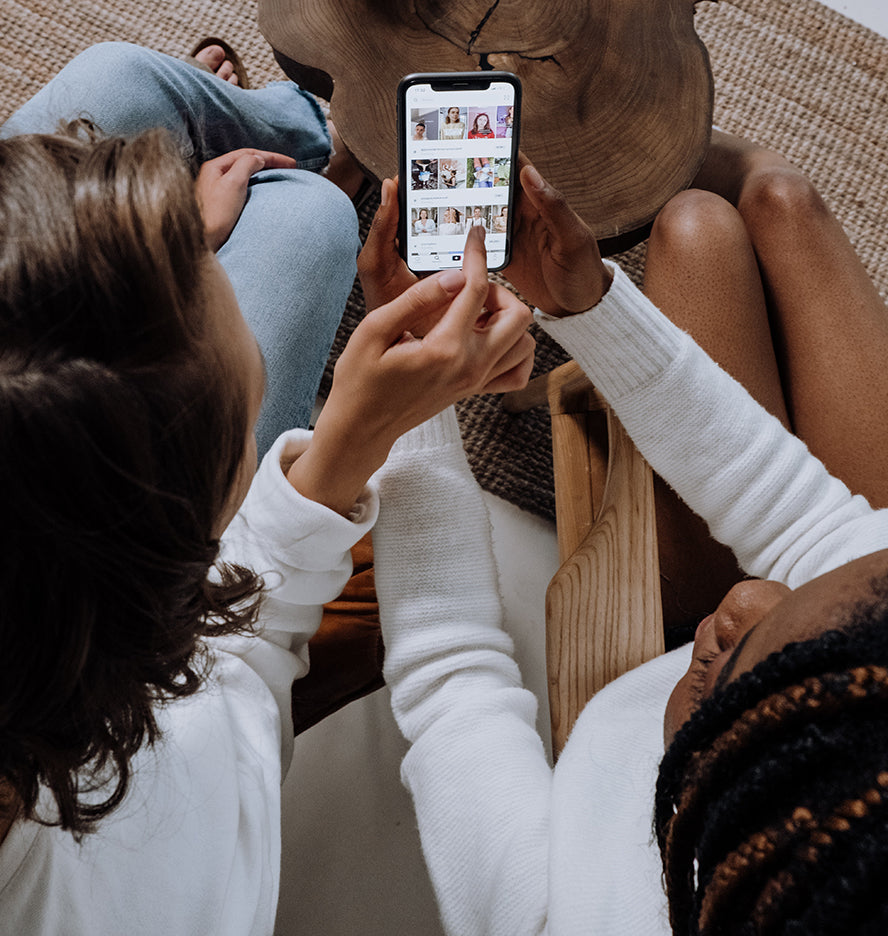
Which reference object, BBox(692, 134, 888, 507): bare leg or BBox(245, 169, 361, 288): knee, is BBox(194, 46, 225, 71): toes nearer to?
BBox(245, 169, 361, 288): knee

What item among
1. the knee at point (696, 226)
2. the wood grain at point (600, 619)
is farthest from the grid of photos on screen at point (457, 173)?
the wood grain at point (600, 619)

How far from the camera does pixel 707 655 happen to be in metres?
0.50

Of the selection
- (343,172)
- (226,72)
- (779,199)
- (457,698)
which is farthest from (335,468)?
(226,72)

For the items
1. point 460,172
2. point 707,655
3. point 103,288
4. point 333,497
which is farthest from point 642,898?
point 460,172

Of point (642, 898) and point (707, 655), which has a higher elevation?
point (707, 655)

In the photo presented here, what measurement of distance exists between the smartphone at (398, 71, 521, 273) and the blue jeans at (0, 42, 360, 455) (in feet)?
0.57

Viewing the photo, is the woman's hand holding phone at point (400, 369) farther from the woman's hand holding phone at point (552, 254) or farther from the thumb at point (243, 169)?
the thumb at point (243, 169)

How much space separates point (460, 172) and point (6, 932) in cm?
67

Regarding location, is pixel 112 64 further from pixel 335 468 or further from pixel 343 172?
pixel 335 468

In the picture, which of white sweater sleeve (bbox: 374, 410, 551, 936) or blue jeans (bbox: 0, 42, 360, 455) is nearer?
white sweater sleeve (bbox: 374, 410, 551, 936)

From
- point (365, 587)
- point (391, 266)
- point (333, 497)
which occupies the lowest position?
point (365, 587)

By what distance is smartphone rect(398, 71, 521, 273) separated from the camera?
2.01 feet

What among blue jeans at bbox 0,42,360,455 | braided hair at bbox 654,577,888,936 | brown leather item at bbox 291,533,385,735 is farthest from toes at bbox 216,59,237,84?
braided hair at bbox 654,577,888,936

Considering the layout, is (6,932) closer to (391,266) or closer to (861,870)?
(861,870)
